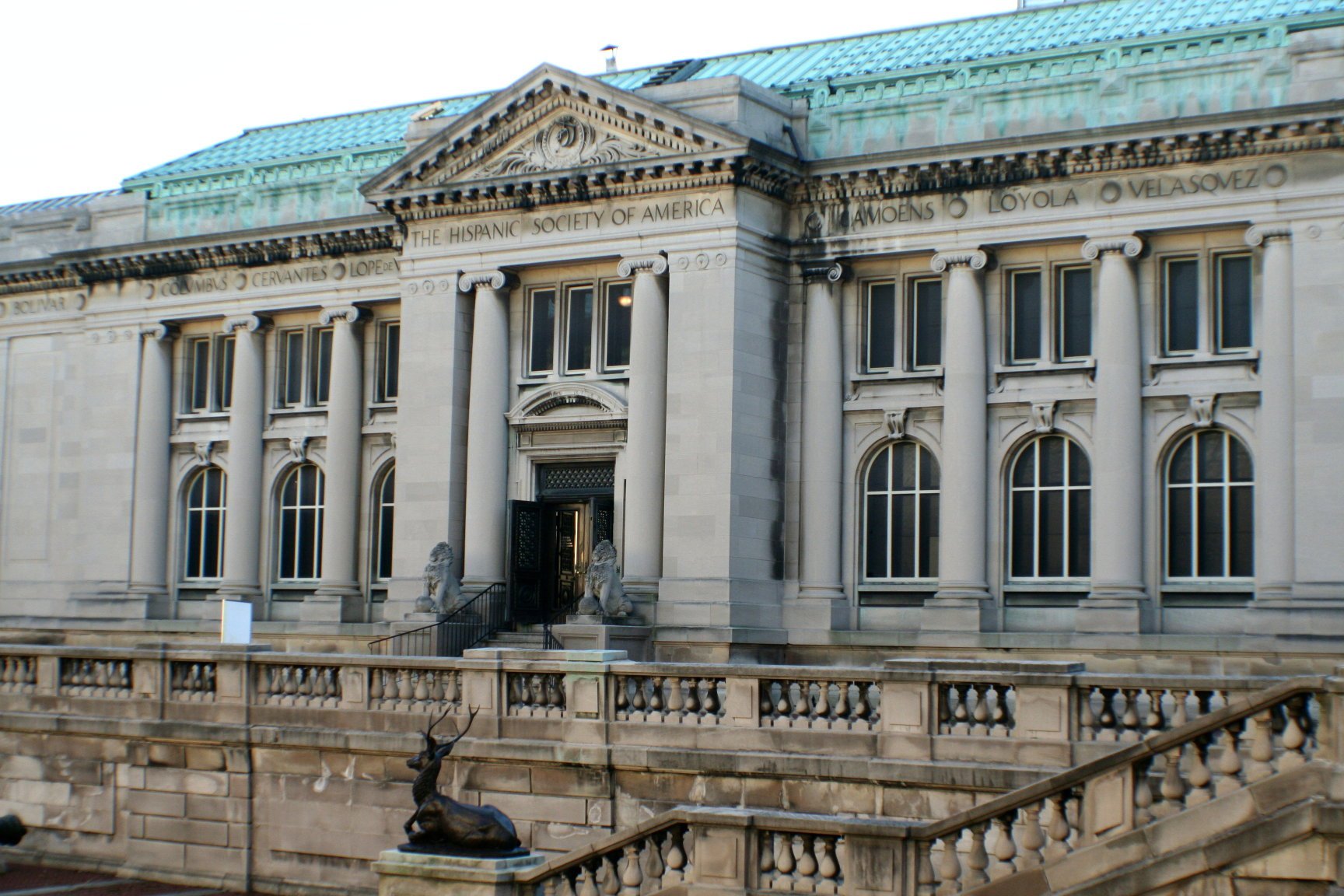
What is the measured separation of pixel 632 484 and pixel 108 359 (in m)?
17.2

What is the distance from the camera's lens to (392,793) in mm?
23781

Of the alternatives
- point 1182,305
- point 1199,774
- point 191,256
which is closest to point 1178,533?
point 1182,305

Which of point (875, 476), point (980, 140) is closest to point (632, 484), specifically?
point (875, 476)

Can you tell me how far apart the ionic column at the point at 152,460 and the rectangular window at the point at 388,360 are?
6.35 meters

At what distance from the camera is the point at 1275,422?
108 ft

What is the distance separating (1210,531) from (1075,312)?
16.4ft

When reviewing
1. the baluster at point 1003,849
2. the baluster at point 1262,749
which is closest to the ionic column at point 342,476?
the baluster at point 1003,849

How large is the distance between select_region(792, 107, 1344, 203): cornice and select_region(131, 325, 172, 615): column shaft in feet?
58.9

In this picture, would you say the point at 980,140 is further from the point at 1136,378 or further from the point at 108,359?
the point at 108,359

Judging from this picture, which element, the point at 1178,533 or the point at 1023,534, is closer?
the point at 1178,533

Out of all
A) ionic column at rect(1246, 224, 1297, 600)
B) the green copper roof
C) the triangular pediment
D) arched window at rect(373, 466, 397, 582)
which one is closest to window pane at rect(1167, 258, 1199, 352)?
ionic column at rect(1246, 224, 1297, 600)

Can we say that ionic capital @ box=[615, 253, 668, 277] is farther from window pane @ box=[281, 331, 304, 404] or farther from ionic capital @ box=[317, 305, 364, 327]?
window pane @ box=[281, 331, 304, 404]

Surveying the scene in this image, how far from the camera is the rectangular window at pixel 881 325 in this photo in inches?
1465

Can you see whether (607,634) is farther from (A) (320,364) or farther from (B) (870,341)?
(A) (320,364)
